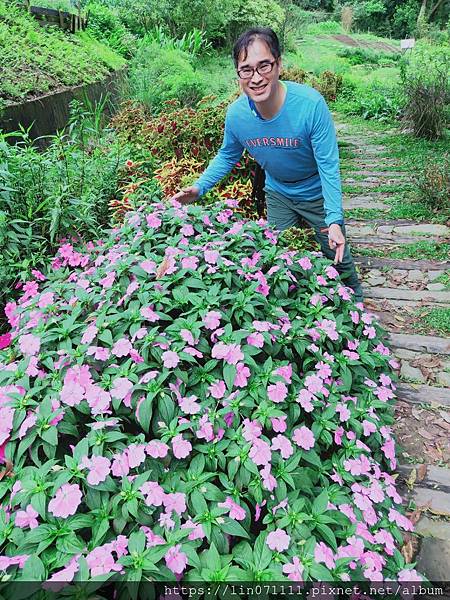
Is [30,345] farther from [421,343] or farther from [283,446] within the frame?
[421,343]

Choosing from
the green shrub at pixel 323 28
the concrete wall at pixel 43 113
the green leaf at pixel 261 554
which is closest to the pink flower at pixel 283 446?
the green leaf at pixel 261 554

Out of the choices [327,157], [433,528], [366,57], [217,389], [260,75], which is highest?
[260,75]

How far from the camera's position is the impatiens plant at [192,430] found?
1.32m

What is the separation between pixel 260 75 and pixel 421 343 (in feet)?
5.96

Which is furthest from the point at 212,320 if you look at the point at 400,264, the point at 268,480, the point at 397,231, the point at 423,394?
the point at 397,231

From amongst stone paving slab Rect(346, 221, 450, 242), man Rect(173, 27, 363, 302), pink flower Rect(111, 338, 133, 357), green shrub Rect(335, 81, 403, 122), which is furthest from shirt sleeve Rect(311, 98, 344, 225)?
green shrub Rect(335, 81, 403, 122)

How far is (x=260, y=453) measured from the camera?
4.92 feet

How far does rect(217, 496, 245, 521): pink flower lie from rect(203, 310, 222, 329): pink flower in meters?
0.60

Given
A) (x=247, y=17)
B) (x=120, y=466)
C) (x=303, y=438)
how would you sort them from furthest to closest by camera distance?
(x=247, y=17) < (x=303, y=438) < (x=120, y=466)

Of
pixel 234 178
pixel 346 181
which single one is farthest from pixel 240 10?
pixel 234 178

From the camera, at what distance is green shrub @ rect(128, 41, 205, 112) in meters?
7.16

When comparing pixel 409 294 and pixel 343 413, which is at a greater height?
pixel 343 413

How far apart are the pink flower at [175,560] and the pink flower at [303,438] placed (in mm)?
525

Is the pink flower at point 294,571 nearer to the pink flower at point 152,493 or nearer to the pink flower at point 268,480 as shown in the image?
the pink flower at point 268,480
